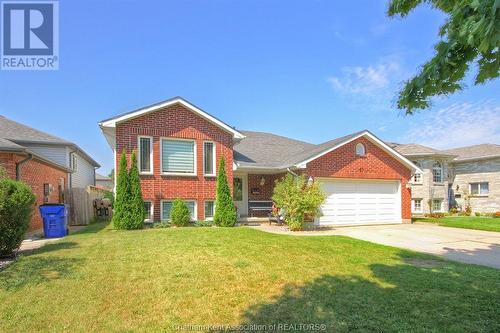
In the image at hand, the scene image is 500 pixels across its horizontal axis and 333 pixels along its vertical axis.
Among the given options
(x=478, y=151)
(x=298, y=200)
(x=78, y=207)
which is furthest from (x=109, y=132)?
(x=478, y=151)

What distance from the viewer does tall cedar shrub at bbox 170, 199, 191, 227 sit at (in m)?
12.9

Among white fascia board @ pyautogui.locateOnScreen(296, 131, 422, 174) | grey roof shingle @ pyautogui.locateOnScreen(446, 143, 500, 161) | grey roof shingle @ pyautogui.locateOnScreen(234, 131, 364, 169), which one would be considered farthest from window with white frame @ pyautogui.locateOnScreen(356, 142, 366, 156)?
grey roof shingle @ pyautogui.locateOnScreen(446, 143, 500, 161)

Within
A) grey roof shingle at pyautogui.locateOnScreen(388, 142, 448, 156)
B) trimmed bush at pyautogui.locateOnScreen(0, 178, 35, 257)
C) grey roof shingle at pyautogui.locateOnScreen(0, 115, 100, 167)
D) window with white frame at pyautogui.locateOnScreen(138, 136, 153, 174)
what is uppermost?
grey roof shingle at pyautogui.locateOnScreen(0, 115, 100, 167)

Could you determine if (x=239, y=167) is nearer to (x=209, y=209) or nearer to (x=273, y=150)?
(x=209, y=209)

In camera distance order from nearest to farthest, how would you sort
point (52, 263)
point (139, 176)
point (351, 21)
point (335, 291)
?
point (335, 291) → point (52, 263) → point (351, 21) → point (139, 176)

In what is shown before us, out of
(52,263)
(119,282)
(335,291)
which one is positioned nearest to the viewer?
(335,291)

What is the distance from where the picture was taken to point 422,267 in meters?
6.69

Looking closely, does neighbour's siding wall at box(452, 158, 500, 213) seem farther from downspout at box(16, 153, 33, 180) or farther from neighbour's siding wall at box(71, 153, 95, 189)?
neighbour's siding wall at box(71, 153, 95, 189)

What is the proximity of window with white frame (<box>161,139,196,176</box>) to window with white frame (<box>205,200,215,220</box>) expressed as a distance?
161cm

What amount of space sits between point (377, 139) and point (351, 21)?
22.8 feet

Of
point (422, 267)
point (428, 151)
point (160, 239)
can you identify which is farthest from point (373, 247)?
point (428, 151)

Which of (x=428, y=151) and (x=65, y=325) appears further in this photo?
(x=428, y=151)

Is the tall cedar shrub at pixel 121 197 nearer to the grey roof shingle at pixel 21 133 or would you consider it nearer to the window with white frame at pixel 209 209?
the window with white frame at pixel 209 209

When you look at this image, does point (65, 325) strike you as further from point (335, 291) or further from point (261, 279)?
point (335, 291)
